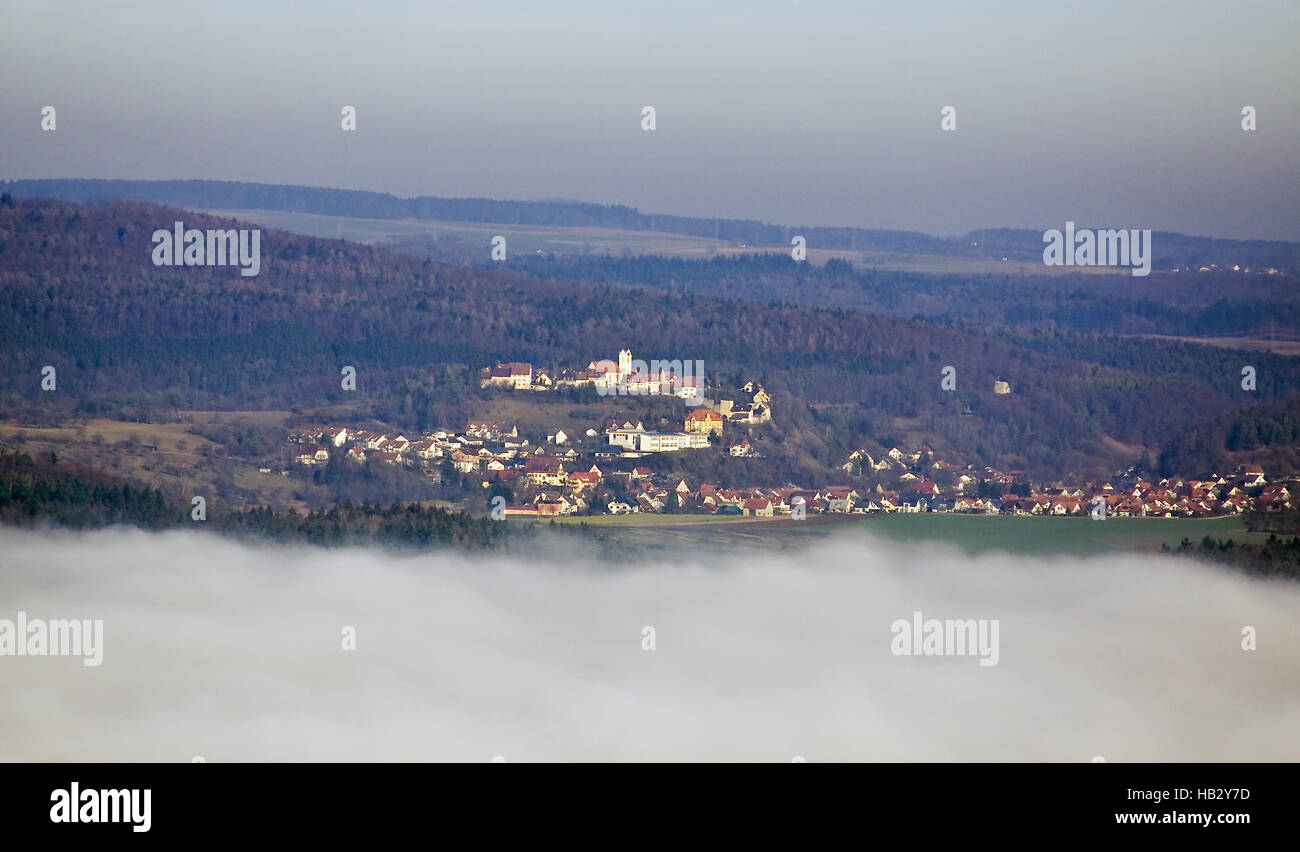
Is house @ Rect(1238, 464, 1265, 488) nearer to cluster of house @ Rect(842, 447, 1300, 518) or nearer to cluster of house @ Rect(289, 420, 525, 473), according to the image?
cluster of house @ Rect(842, 447, 1300, 518)

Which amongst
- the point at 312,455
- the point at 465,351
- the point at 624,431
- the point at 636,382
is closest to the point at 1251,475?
the point at 624,431

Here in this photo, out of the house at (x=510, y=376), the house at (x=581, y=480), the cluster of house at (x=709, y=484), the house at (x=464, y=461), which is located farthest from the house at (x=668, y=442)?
the house at (x=510, y=376)

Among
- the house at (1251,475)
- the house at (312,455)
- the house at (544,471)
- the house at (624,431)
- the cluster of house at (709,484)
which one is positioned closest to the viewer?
the cluster of house at (709,484)

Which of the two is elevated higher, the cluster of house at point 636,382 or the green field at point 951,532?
the cluster of house at point 636,382

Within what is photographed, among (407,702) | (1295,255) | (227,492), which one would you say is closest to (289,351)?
(227,492)

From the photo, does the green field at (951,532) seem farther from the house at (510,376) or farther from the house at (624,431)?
the house at (510,376)

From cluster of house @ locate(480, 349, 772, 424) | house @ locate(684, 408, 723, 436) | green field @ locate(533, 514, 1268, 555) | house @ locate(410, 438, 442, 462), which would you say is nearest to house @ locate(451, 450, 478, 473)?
house @ locate(410, 438, 442, 462)
